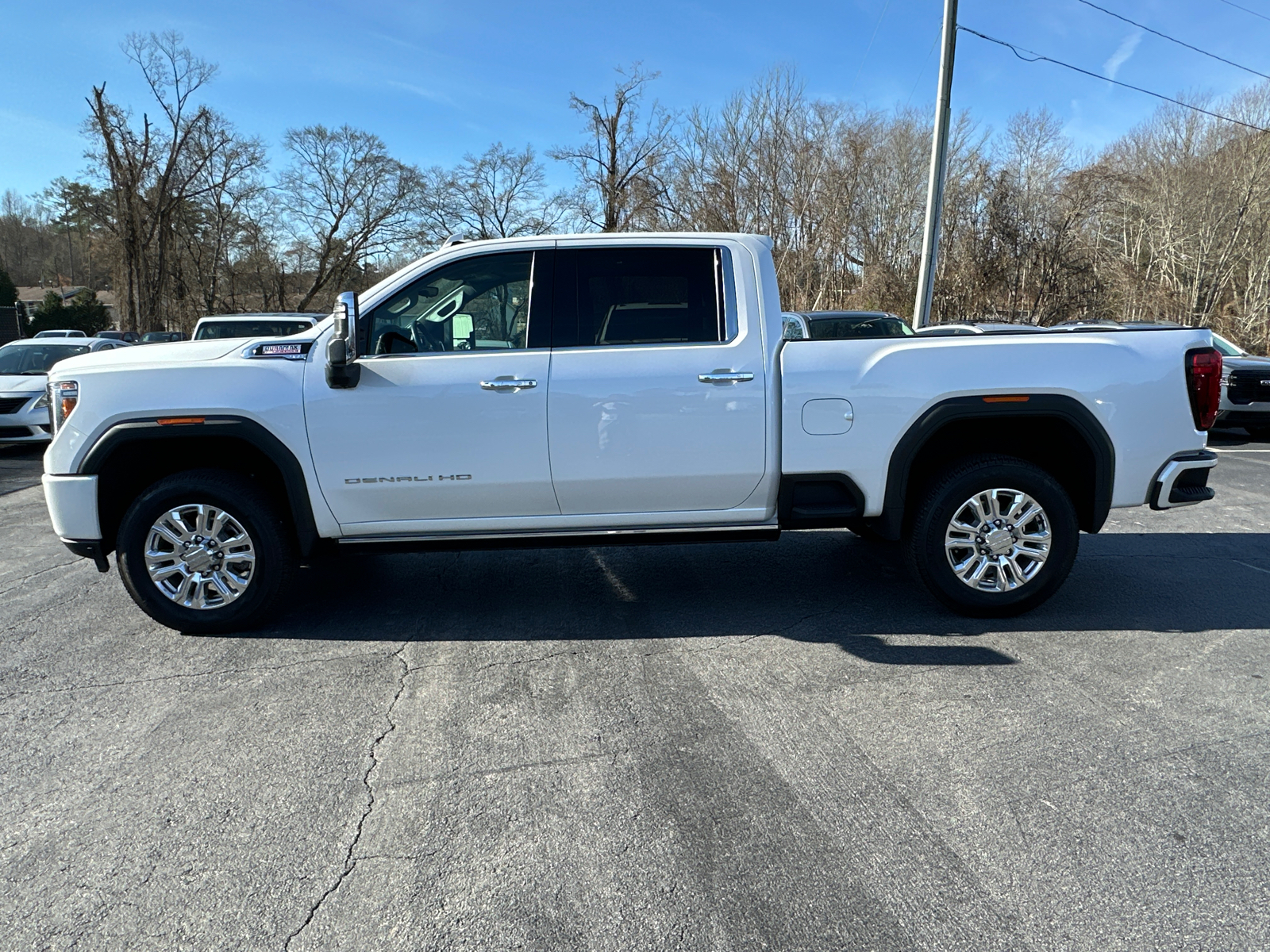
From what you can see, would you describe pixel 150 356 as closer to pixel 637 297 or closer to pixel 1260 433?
pixel 637 297

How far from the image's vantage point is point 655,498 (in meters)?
4.64

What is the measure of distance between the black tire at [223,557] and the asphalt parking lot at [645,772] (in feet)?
0.50

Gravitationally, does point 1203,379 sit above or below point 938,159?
below

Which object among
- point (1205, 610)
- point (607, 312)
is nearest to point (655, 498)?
point (607, 312)

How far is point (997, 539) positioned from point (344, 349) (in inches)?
145

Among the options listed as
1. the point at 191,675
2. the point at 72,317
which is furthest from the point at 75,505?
the point at 72,317

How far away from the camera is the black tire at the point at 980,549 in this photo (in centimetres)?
462

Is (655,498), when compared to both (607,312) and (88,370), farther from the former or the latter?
(88,370)

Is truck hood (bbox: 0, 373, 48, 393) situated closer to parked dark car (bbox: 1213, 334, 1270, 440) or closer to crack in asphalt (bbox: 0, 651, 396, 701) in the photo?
crack in asphalt (bbox: 0, 651, 396, 701)

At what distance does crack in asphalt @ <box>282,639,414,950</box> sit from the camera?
245cm

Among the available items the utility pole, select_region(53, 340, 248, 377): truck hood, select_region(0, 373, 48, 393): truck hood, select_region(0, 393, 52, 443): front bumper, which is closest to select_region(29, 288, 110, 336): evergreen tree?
select_region(0, 373, 48, 393): truck hood

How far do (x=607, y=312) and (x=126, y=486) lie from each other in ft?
9.44

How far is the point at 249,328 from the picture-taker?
34.9 ft

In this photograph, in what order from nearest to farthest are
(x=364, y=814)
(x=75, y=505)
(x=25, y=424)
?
(x=364, y=814) < (x=75, y=505) < (x=25, y=424)
